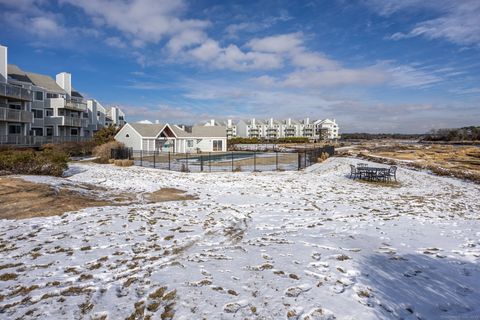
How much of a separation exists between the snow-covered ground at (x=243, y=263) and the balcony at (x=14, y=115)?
28726 mm

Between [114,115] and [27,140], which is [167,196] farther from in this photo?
[114,115]

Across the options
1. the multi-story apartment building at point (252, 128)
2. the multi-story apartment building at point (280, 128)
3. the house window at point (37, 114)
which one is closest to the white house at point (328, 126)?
the multi-story apartment building at point (280, 128)

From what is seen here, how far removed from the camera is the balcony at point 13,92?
3028 centimetres

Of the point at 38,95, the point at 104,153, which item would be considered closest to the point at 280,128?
the point at 38,95

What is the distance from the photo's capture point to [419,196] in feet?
46.9

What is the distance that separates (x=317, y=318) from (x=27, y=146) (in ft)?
122

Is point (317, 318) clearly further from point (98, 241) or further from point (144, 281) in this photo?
point (98, 241)

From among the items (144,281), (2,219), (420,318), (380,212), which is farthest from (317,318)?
(2,219)

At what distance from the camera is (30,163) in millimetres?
15922

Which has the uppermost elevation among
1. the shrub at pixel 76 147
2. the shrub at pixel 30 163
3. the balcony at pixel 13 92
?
the balcony at pixel 13 92

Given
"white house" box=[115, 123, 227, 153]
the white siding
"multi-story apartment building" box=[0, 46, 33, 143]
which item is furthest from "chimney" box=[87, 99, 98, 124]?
"multi-story apartment building" box=[0, 46, 33, 143]

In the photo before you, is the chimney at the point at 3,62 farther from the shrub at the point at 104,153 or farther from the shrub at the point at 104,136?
the shrub at the point at 104,153

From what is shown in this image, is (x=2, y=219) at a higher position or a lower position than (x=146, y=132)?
lower

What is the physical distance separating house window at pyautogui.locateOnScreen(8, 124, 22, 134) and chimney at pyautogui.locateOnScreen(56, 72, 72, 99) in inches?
587
